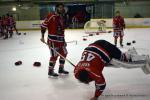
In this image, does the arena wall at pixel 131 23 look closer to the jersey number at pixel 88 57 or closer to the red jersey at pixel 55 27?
the red jersey at pixel 55 27

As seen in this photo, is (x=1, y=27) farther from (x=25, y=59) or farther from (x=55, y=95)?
(x=55, y=95)

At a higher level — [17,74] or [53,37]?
[53,37]

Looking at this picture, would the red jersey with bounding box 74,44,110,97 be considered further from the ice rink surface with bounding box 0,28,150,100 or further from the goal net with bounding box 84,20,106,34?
the goal net with bounding box 84,20,106,34

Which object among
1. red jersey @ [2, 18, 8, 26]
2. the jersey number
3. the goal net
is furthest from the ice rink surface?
the goal net

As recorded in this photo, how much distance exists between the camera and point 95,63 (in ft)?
12.9

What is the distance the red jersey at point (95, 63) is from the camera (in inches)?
153

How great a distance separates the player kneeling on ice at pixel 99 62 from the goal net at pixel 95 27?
11.3 meters

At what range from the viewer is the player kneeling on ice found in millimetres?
3880

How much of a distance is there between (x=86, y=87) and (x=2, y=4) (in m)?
17.9

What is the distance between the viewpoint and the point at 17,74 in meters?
6.06

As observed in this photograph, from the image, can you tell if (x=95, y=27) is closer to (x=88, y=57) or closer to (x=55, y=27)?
(x=55, y=27)

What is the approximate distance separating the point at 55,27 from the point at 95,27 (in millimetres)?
11695

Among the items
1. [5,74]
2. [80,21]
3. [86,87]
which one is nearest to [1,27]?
[80,21]

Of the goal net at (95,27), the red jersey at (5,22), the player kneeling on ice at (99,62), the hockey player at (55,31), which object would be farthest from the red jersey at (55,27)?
the goal net at (95,27)
